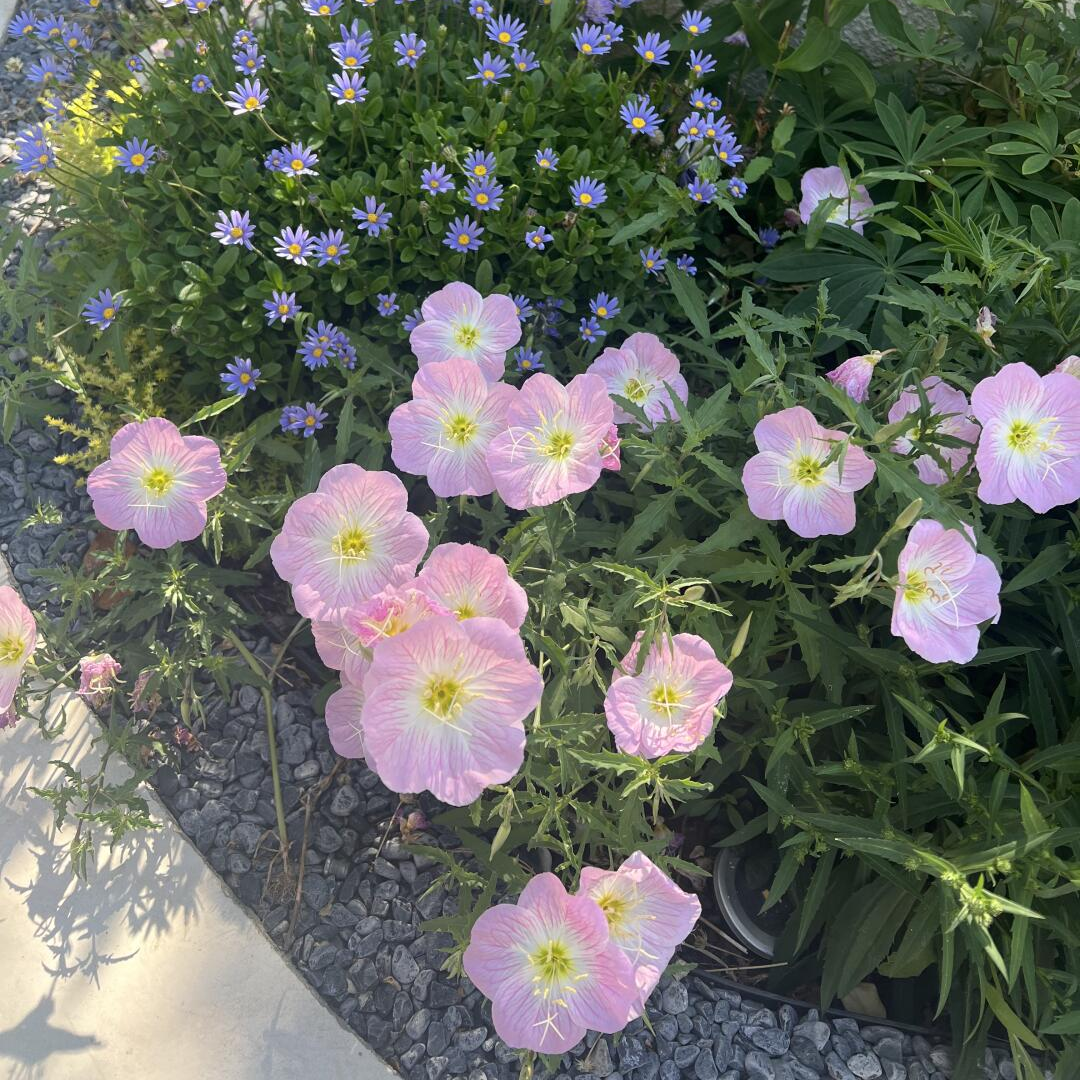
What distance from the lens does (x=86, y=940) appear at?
5.36 ft

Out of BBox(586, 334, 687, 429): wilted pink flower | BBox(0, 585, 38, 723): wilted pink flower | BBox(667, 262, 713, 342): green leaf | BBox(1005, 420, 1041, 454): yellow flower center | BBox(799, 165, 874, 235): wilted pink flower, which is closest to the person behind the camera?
BBox(1005, 420, 1041, 454): yellow flower center

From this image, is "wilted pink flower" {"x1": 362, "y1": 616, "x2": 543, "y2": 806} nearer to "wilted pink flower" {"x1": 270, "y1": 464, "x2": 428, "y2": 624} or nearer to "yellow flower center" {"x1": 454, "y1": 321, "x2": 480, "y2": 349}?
"wilted pink flower" {"x1": 270, "y1": 464, "x2": 428, "y2": 624}

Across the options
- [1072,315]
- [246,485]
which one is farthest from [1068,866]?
[246,485]

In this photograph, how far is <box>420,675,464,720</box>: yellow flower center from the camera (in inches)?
42.1

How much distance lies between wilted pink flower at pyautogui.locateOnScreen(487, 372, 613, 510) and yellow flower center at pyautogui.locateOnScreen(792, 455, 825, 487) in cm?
28

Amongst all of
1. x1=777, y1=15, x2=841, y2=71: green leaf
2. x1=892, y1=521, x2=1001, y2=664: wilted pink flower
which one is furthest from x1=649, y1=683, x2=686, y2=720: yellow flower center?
x1=777, y1=15, x2=841, y2=71: green leaf

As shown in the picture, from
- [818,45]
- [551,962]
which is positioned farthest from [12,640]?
[818,45]

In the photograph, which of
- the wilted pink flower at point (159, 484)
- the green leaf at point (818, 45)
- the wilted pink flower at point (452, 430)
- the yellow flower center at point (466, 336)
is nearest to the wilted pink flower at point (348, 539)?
the wilted pink flower at point (452, 430)

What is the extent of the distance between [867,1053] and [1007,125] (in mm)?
1833

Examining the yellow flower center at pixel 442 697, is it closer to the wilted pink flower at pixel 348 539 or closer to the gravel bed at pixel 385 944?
the wilted pink flower at pixel 348 539

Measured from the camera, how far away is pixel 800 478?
1329mm

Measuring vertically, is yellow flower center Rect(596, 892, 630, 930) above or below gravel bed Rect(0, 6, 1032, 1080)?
above

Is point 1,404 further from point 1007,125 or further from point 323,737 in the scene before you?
point 1007,125

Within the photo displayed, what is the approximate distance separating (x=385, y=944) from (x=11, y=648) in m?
0.79
